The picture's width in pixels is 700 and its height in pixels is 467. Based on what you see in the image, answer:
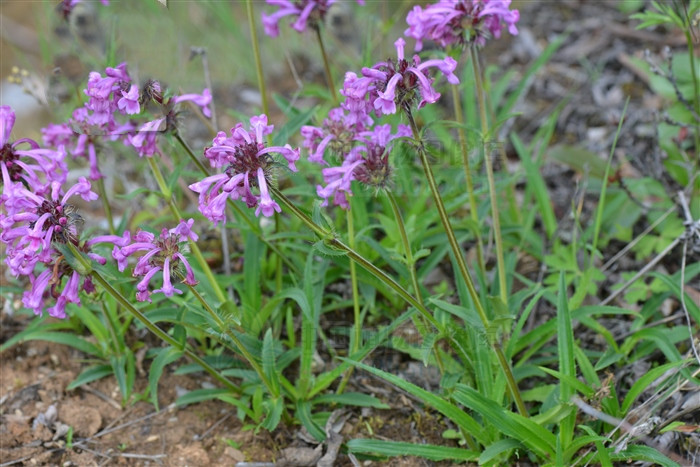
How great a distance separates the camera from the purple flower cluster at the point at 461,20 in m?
3.26

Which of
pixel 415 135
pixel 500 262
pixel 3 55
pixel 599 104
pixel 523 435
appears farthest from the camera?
pixel 3 55

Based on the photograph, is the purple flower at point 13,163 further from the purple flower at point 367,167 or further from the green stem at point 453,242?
the green stem at point 453,242

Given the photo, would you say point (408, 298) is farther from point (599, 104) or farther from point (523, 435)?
point (599, 104)

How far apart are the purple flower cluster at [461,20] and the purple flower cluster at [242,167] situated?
107 cm

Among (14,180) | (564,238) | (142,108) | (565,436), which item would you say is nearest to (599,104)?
(564,238)

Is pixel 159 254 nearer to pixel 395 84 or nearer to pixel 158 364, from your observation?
pixel 158 364

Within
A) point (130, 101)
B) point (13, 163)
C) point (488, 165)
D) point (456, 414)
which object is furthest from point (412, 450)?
point (13, 163)

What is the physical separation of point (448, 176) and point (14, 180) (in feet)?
8.76

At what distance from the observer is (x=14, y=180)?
3.17 m

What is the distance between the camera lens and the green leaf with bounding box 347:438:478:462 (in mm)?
3289

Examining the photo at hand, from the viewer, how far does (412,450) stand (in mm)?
3289

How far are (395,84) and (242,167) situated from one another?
716mm

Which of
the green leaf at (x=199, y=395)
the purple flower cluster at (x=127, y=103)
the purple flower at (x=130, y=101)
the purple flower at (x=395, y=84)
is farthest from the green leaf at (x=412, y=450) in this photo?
the purple flower at (x=130, y=101)

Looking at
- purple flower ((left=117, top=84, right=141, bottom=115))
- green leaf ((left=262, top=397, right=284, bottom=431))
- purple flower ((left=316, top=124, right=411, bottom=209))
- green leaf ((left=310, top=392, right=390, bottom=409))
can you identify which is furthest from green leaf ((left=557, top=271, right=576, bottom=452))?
purple flower ((left=117, top=84, right=141, bottom=115))
